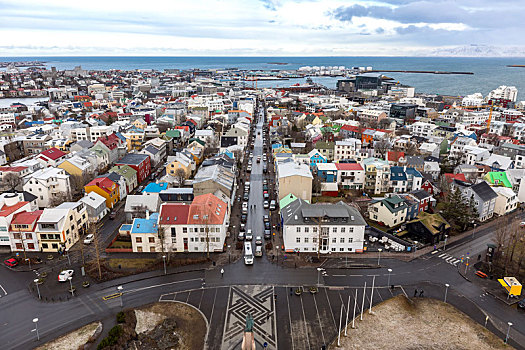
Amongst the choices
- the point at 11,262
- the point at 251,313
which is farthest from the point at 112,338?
the point at 11,262

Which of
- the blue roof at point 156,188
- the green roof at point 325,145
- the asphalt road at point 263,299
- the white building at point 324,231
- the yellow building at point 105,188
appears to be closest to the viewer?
the asphalt road at point 263,299

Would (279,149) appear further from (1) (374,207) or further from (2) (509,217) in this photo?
(2) (509,217)

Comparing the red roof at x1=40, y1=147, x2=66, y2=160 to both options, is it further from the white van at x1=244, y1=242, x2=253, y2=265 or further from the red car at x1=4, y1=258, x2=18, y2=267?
the white van at x1=244, y1=242, x2=253, y2=265

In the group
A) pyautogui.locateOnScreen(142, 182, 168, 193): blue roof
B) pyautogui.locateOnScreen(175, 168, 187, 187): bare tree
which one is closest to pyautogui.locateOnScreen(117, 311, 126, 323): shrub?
pyautogui.locateOnScreen(142, 182, 168, 193): blue roof

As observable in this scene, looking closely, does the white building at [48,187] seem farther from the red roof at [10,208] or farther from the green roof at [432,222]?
the green roof at [432,222]

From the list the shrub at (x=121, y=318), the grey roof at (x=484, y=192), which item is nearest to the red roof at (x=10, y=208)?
the shrub at (x=121, y=318)

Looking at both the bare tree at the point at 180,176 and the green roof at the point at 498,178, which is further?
the green roof at the point at 498,178

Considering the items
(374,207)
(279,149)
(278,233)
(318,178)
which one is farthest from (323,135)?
(278,233)
